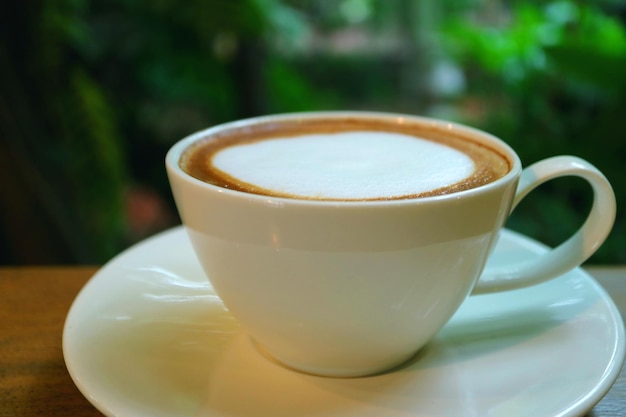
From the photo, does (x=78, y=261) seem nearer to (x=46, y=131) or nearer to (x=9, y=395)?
(x=46, y=131)

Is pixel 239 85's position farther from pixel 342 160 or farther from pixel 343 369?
pixel 343 369

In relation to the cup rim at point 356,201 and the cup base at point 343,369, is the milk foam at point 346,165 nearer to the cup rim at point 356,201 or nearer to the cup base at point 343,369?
the cup rim at point 356,201

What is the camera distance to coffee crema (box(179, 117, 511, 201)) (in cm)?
60

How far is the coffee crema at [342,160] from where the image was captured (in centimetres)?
60

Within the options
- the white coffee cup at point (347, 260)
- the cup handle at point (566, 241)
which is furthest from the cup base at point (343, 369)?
the cup handle at point (566, 241)

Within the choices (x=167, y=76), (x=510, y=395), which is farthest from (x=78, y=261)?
(x=510, y=395)

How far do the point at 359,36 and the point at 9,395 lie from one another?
8.98 feet

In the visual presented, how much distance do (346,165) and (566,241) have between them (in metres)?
0.25

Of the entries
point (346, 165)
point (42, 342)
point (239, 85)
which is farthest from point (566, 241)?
point (239, 85)

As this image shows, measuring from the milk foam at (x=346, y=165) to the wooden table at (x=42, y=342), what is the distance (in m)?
0.25

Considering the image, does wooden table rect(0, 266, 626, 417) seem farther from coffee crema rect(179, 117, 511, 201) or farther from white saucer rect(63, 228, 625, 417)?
coffee crema rect(179, 117, 511, 201)

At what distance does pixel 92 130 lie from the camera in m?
1.57

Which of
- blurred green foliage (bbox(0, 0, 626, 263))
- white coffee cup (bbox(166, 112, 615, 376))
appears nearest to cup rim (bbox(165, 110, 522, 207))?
white coffee cup (bbox(166, 112, 615, 376))

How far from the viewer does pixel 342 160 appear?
2.29ft
